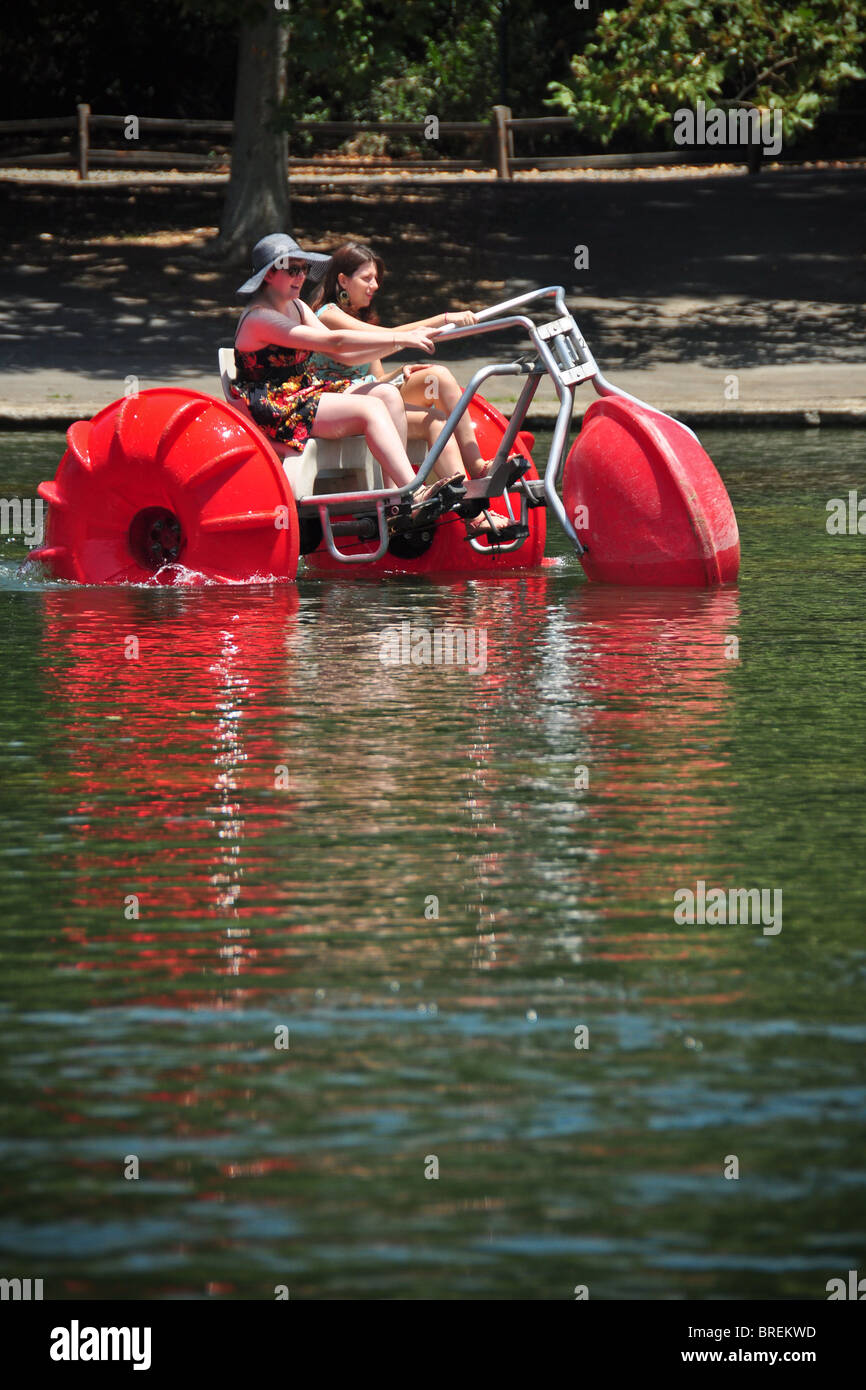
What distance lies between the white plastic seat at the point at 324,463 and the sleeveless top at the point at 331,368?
14.3 inches

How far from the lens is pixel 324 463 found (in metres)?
11.2

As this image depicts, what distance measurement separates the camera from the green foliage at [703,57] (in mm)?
24359

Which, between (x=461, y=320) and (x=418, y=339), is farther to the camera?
(x=461, y=320)

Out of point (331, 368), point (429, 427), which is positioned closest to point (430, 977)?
point (429, 427)

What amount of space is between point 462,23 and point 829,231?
9768mm

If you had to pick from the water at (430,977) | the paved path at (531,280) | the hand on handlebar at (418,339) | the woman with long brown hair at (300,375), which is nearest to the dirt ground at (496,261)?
the paved path at (531,280)

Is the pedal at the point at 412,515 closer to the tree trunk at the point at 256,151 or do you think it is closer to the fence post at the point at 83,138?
the tree trunk at the point at 256,151

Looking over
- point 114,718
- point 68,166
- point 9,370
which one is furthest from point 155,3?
point 114,718

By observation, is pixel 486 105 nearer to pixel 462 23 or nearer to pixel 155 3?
pixel 462 23

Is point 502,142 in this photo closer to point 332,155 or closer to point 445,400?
point 332,155

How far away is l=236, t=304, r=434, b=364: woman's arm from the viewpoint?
1073 centimetres

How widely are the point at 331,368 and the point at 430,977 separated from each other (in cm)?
669

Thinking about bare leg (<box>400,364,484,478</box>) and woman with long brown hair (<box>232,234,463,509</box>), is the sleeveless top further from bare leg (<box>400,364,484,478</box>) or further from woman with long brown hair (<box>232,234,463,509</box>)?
bare leg (<box>400,364,484,478</box>)

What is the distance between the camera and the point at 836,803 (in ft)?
22.3
